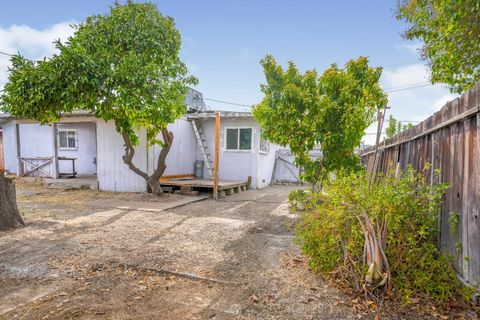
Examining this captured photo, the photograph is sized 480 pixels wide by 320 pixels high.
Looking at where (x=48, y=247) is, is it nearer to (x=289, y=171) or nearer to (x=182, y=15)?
(x=182, y=15)

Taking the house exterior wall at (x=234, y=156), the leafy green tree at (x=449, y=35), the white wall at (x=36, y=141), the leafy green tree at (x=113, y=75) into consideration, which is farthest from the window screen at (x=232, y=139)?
the white wall at (x=36, y=141)

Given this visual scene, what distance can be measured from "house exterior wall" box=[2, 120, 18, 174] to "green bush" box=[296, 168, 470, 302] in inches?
616

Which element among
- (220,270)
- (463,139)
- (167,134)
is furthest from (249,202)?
(463,139)

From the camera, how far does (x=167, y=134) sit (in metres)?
7.86

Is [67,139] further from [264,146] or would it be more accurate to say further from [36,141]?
[264,146]

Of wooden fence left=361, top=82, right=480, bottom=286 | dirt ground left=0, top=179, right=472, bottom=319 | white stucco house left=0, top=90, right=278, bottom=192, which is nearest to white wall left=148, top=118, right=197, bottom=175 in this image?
white stucco house left=0, top=90, right=278, bottom=192

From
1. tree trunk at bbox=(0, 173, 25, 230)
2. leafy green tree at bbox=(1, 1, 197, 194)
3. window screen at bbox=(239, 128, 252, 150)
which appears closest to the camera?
tree trunk at bbox=(0, 173, 25, 230)

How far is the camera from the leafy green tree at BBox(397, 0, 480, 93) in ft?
11.0

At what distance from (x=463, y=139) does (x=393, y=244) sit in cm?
112

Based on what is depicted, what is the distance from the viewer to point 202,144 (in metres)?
10.6

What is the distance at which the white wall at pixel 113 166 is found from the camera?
9.02 meters

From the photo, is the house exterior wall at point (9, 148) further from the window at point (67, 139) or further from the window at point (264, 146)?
the window at point (264, 146)

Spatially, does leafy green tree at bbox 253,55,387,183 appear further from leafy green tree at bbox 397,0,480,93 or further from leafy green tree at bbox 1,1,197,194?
leafy green tree at bbox 1,1,197,194

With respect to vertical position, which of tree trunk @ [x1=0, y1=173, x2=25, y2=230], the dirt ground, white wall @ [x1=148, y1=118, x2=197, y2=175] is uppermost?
white wall @ [x1=148, y1=118, x2=197, y2=175]
